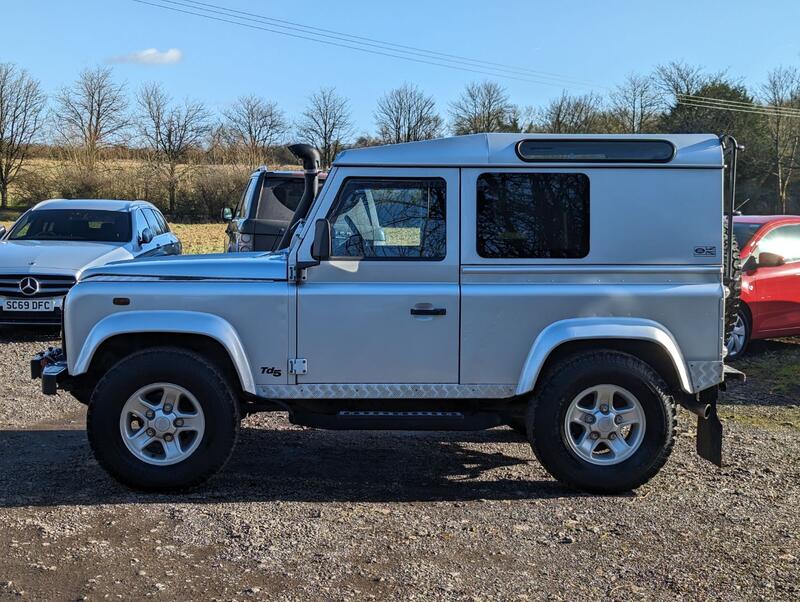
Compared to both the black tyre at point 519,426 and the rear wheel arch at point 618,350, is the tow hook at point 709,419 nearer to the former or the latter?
the rear wheel arch at point 618,350

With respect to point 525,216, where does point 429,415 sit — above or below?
below

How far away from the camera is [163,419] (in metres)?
5.23

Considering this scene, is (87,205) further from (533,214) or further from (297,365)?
(533,214)

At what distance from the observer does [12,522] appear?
4.73 meters

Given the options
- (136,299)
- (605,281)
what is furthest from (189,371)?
(605,281)

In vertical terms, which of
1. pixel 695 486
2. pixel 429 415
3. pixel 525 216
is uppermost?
pixel 525 216

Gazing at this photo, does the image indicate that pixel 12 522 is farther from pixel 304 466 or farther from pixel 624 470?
pixel 624 470

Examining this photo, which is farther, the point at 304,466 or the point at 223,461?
the point at 304,466

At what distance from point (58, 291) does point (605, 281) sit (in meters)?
7.64

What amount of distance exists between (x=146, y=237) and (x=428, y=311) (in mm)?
8189

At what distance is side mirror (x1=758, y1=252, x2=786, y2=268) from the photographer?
32.0ft

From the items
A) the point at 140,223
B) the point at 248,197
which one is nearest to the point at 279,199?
the point at 248,197

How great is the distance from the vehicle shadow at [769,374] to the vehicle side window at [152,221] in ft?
28.3

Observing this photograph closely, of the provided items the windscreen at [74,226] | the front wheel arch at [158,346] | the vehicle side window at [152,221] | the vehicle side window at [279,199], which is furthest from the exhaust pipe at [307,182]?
the vehicle side window at [152,221]
